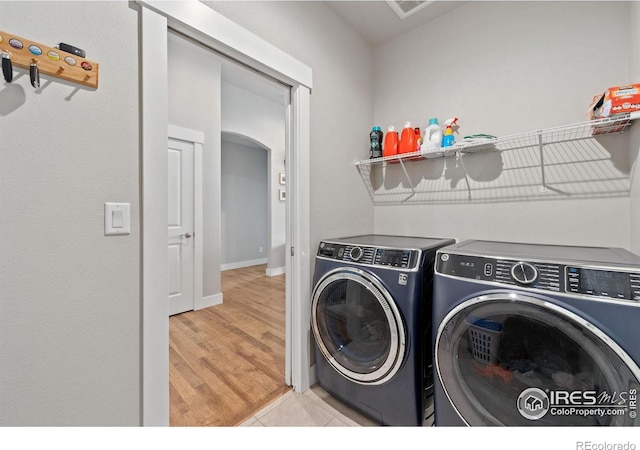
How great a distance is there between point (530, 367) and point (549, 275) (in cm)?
34

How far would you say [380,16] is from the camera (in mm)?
1837

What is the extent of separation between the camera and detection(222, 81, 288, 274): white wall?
3965 mm

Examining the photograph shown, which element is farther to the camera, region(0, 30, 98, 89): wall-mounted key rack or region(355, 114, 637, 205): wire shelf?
region(355, 114, 637, 205): wire shelf

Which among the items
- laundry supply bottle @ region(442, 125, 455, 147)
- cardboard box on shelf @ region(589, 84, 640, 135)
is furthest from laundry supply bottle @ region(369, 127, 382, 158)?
cardboard box on shelf @ region(589, 84, 640, 135)

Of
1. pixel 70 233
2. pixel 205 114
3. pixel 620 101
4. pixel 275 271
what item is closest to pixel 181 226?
pixel 205 114

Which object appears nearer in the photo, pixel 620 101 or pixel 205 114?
pixel 620 101

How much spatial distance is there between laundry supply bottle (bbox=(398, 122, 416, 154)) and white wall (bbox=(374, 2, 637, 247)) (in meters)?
0.19

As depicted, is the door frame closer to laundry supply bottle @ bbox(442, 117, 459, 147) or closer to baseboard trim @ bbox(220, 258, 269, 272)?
laundry supply bottle @ bbox(442, 117, 459, 147)

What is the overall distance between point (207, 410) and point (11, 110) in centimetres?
158

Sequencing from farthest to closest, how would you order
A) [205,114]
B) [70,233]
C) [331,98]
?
[205,114] → [331,98] → [70,233]

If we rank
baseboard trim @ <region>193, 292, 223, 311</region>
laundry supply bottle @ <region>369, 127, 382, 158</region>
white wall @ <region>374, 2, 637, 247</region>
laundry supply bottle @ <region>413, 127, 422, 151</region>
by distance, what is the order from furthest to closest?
baseboard trim @ <region>193, 292, 223, 311</region>, laundry supply bottle @ <region>369, 127, 382, 158</region>, laundry supply bottle @ <region>413, 127, 422, 151</region>, white wall @ <region>374, 2, 637, 247</region>

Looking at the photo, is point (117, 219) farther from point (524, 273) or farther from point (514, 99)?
point (514, 99)

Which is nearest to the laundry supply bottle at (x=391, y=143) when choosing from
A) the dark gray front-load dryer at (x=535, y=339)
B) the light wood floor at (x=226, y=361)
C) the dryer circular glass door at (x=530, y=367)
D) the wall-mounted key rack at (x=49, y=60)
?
the dark gray front-load dryer at (x=535, y=339)
